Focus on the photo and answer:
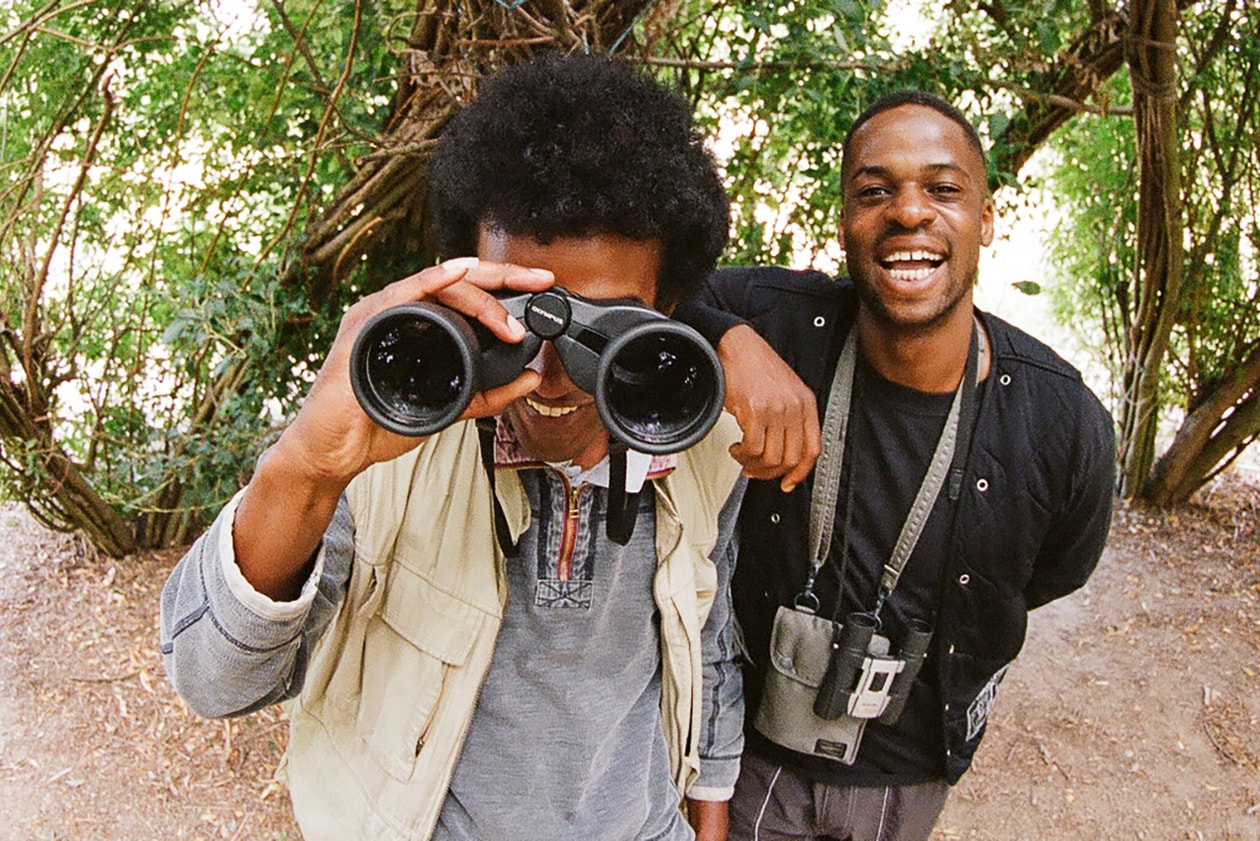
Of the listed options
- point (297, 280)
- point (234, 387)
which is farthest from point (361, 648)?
point (234, 387)


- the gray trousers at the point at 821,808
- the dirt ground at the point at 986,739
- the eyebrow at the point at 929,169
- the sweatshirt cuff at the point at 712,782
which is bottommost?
the dirt ground at the point at 986,739

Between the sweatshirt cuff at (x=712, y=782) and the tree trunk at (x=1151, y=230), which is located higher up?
the tree trunk at (x=1151, y=230)

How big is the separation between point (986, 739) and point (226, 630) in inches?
107

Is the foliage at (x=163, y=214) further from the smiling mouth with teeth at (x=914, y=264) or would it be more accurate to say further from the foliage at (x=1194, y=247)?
the foliage at (x=1194, y=247)

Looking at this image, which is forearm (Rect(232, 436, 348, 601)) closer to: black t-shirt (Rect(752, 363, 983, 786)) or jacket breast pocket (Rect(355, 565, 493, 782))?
jacket breast pocket (Rect(355, 565, 493, 782))

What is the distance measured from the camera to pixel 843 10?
6.23ft

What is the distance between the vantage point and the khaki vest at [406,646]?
1165mm

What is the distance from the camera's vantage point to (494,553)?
3.89 ft

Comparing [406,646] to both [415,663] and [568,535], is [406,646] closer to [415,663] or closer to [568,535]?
[415,663]

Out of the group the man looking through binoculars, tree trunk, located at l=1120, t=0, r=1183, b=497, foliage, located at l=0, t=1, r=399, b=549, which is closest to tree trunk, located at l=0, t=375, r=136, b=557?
foliage, located at l=0, t=1, r=399, b=549

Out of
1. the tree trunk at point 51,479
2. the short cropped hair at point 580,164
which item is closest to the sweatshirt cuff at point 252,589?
the short cropped hair at point 580,164

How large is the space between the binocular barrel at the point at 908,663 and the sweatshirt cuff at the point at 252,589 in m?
1.03

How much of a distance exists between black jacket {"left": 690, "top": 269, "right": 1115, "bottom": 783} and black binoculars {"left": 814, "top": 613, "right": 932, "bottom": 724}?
75 mm

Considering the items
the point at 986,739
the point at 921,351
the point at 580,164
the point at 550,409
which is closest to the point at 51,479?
the point at 550,409
